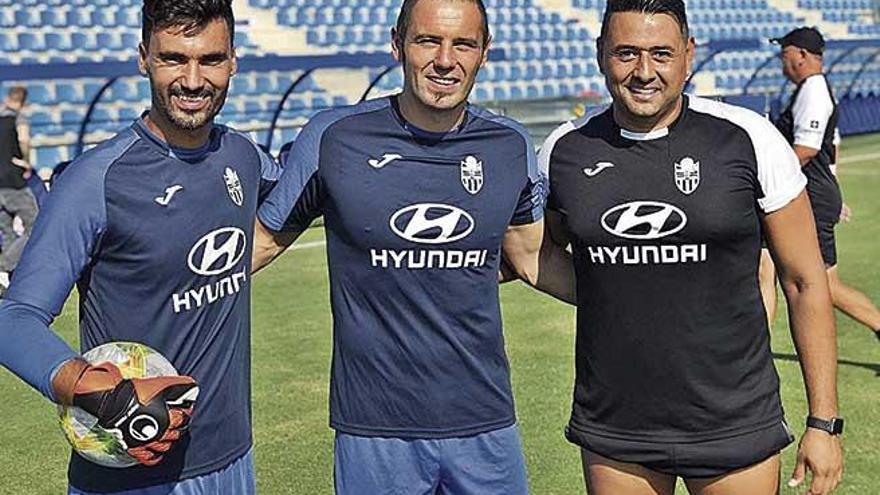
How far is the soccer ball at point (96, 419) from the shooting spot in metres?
3.05

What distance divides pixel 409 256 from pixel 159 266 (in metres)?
0.72

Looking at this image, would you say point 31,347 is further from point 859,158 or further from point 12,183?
point 859,158

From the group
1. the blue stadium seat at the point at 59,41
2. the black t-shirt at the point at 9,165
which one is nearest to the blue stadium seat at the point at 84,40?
the blue stadium seat at the point at 59,41

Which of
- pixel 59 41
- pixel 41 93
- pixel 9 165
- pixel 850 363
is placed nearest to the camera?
pixel 850 363

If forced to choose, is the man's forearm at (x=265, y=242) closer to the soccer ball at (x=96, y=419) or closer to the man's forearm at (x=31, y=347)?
the soccer ball at (x=96, y=419)

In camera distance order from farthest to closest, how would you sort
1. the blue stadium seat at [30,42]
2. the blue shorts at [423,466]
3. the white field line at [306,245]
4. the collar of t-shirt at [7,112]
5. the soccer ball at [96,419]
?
the blue stadium seat at [30,42]
the white field line at [306,245]
the collar of t-shirt at [7,112]
the blue shorts at [423,466]
the soccer ball at [96,419]

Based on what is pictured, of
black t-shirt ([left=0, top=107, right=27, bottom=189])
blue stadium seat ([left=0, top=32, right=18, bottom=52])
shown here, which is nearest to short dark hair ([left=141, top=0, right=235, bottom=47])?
black t-shirt ([left=0, top=107, right=27, bottom=189])

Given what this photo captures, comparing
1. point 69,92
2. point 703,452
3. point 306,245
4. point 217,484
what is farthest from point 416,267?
point 69,92

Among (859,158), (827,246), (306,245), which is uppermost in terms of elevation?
(827,246)

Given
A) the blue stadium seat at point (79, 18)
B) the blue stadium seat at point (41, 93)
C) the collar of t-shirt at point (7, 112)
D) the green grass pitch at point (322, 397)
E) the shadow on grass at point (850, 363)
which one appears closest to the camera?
the green grass pitch at point (322, 397)

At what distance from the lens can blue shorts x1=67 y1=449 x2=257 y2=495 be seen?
3473 millimetres

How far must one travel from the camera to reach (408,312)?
3744 millimetres

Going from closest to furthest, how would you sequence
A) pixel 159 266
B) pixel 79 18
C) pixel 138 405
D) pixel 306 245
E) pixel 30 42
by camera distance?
pixel 138 405
pixel 159 266
pixel 306 245
pixel 30 42
pixel 79 18

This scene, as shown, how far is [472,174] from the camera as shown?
3.79 metres
